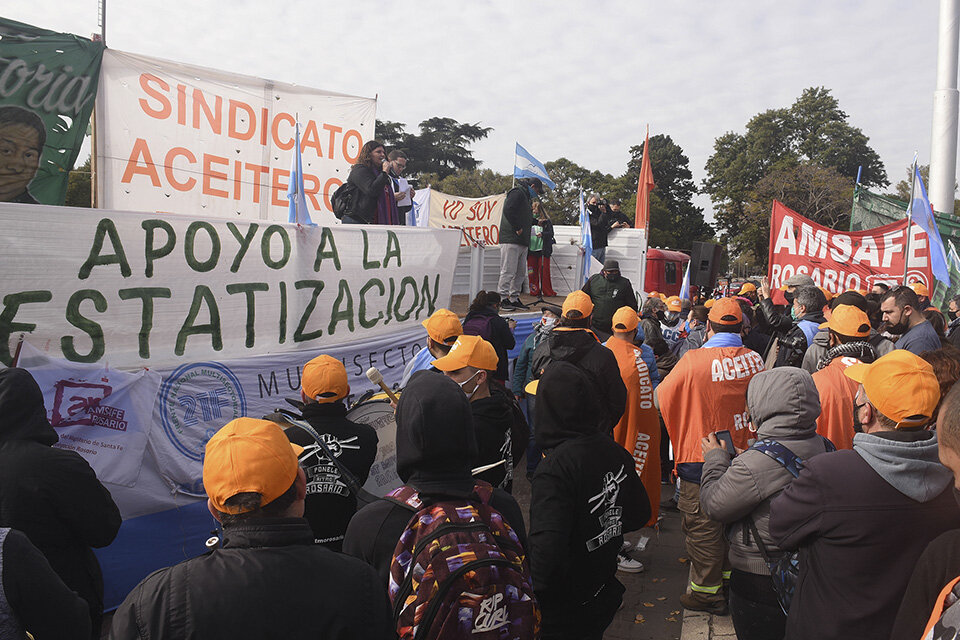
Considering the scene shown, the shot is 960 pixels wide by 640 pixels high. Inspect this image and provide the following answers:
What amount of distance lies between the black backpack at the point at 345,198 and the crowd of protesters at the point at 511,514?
9.84ft

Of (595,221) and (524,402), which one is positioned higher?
(595,221)

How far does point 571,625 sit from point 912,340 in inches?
148

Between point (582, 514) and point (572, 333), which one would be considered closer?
point (582, 514)

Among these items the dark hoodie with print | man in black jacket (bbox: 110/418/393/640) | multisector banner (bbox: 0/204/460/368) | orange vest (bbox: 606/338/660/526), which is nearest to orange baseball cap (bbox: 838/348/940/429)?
the dark hoodie with print

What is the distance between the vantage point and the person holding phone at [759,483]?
2.64 metres

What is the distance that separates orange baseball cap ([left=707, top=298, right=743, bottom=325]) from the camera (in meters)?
4.60

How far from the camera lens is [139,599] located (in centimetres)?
146

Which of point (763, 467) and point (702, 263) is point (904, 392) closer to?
point (763, 467)

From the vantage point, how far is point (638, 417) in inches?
220

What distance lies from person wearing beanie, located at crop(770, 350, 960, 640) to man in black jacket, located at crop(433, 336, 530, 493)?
1.39 m

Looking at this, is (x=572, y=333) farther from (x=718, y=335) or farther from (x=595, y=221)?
(x=595, y=221)

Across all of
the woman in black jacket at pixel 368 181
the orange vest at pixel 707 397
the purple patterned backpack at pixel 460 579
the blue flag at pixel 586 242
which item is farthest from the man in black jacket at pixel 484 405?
the blue flag at pixel 586 242

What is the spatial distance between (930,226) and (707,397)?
5.25 meters

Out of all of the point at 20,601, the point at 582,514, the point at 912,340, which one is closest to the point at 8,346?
the point at 20,601
